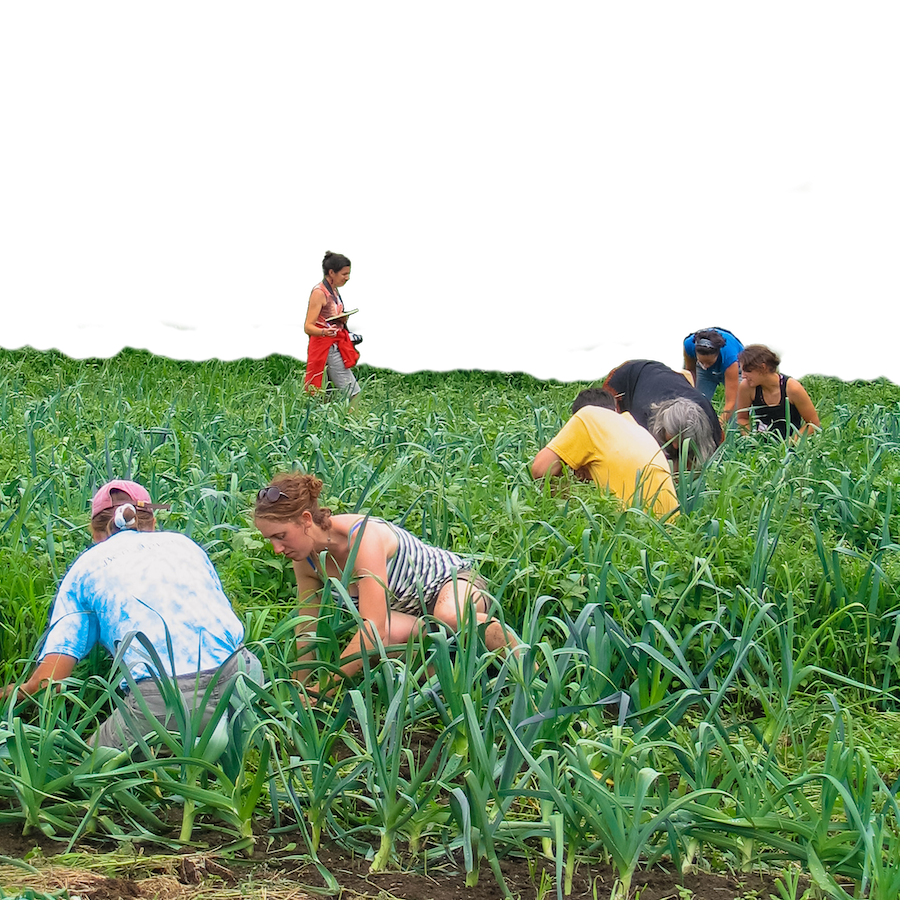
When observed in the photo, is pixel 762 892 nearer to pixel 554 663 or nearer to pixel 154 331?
pixel 554 663

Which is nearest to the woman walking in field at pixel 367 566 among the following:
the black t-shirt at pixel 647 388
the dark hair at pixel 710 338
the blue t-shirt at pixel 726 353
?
the black t-shirt at pixel 647 388

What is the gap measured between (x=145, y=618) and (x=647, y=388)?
9.38ft

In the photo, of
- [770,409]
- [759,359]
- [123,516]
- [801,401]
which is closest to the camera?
[123,516]

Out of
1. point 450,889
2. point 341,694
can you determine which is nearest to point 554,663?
point 450,889

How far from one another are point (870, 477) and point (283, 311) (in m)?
7.36

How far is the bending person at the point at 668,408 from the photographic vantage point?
4250 millimetres

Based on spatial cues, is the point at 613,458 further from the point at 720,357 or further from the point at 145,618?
the point at 720,357

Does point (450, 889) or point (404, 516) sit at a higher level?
point (404, 516)

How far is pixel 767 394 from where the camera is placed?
5.65 metres

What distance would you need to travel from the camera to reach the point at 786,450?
4609 mm

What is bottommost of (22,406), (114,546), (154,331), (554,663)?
(554,663)

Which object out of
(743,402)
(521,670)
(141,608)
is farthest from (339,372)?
(521,670)

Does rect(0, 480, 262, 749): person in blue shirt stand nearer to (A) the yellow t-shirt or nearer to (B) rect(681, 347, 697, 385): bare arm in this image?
(A) the yellow t-shirt

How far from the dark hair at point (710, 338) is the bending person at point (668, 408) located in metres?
1.16
